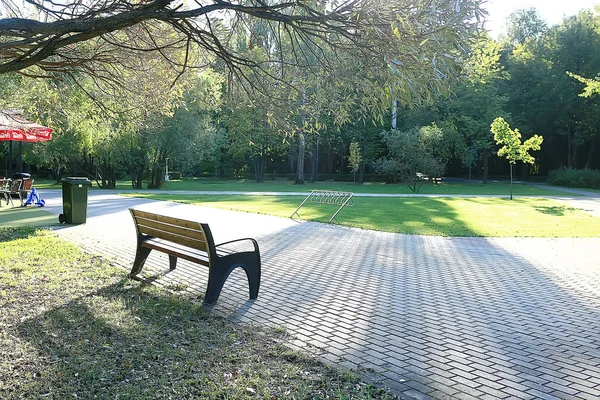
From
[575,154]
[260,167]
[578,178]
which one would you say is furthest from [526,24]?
[260,167]

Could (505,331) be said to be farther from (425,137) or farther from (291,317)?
(425,137)

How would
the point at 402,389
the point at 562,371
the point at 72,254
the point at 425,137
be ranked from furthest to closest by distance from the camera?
1. the point at 425,137
2. the point at 72,254
3. the point at 562,371
4. the point at 402,389

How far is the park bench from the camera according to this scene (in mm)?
5672

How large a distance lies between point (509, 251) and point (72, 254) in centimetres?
856

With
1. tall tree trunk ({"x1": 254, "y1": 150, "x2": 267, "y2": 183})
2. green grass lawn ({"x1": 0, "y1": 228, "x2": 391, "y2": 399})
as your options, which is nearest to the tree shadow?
green grass lawn ({"x1": 0, "y1": 228, "x2": 391, "y2": 399})

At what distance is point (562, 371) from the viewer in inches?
161

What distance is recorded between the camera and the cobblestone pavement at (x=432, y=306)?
3996 millimetres

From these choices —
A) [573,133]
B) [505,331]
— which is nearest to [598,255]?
[505,331]

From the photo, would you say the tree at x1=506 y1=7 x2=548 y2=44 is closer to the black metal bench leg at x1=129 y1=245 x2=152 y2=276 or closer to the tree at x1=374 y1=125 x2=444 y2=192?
the tree at x1=374 y1=125 x2=444 y2=192

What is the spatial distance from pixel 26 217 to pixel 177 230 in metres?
10.2

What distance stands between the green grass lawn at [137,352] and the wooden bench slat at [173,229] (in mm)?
780

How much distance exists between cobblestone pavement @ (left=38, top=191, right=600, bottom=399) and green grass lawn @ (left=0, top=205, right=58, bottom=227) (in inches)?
84.5

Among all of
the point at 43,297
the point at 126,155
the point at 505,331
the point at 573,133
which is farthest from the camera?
the point at 573,133

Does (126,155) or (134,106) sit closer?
(134,106)
